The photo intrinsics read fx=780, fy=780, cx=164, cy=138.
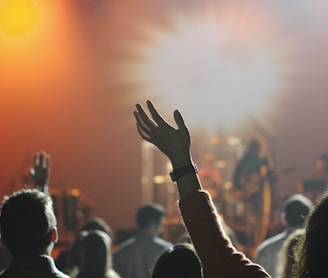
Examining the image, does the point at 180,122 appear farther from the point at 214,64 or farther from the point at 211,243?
the point at 214,64

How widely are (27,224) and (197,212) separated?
1.13 m

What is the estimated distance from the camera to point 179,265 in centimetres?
303

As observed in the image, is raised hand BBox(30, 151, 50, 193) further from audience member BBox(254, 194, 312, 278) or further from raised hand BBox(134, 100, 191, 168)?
audience member BBox(254, 194, 312, 278)

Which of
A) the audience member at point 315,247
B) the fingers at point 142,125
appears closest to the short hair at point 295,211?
the fingers at point 142,125

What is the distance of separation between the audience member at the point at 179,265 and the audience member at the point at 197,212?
0.87 meters

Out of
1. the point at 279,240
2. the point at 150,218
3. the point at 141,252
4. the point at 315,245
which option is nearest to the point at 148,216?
the point at 150,218

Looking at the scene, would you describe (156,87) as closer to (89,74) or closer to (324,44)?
(89,74)

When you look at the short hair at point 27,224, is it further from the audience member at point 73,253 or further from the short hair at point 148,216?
the short hair at point 148,216

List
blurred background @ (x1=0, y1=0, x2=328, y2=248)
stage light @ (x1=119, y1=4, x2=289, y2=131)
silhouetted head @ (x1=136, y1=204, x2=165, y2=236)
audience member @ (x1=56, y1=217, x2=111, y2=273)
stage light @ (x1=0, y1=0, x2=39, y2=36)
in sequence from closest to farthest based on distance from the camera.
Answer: audience member @ (x1=56, y1=217, x2=111, y2=273) < silhouetted head @ (x1=136, y1=204, x2=165, y2=236) < stage light @ (x1=0, y1=0, x2=39, y2=36) < blurred background @ (x1=0, y1=0, x2=328, y2=248) < stage light @ (x1=119, y1=4, x2=289, y2=131)

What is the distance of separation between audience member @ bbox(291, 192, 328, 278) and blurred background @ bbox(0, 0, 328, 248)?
540 inches

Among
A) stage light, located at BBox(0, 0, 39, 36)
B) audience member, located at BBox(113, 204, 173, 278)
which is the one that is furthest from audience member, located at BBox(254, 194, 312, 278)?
stage light, located at BBox(0, 0, 39, 36)

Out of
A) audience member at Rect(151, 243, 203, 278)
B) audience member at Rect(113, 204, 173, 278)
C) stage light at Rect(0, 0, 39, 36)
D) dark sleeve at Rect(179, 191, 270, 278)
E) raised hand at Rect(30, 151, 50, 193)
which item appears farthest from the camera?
stage light at Rect(0, 0, 39, 36)

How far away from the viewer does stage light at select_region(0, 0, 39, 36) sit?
50.7 feet

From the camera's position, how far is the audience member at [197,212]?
2047 millimetres
